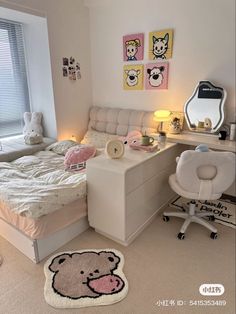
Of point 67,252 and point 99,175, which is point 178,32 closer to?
point 99,175

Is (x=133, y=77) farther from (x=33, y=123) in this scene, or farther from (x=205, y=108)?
(x=33, y=123)

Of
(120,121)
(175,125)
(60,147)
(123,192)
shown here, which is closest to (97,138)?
(120,121)

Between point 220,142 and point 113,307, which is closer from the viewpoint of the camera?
point 113,307

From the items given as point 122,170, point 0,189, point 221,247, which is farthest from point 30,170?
point 221,247

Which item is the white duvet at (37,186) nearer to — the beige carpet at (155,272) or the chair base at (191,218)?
the beige carpet at (155,272)

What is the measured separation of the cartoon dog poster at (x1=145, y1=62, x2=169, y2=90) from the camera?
2.76 meters

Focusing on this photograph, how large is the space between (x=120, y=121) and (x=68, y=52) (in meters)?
1.19

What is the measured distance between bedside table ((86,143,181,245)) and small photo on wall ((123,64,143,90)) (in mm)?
1232

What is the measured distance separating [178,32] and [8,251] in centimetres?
280

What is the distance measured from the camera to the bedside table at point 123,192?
1775 millimetres

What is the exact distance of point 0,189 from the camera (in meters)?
1.87

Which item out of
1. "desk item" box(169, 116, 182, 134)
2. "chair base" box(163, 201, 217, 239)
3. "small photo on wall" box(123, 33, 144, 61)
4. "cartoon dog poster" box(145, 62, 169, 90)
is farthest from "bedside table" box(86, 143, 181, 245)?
"small photo on wall" box(123, 33, 144, 61)

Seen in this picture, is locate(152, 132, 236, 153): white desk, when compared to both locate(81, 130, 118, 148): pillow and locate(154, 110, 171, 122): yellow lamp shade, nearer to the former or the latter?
locate(154, 110, 171, 122): yellow lamp shade

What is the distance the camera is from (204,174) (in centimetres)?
192
